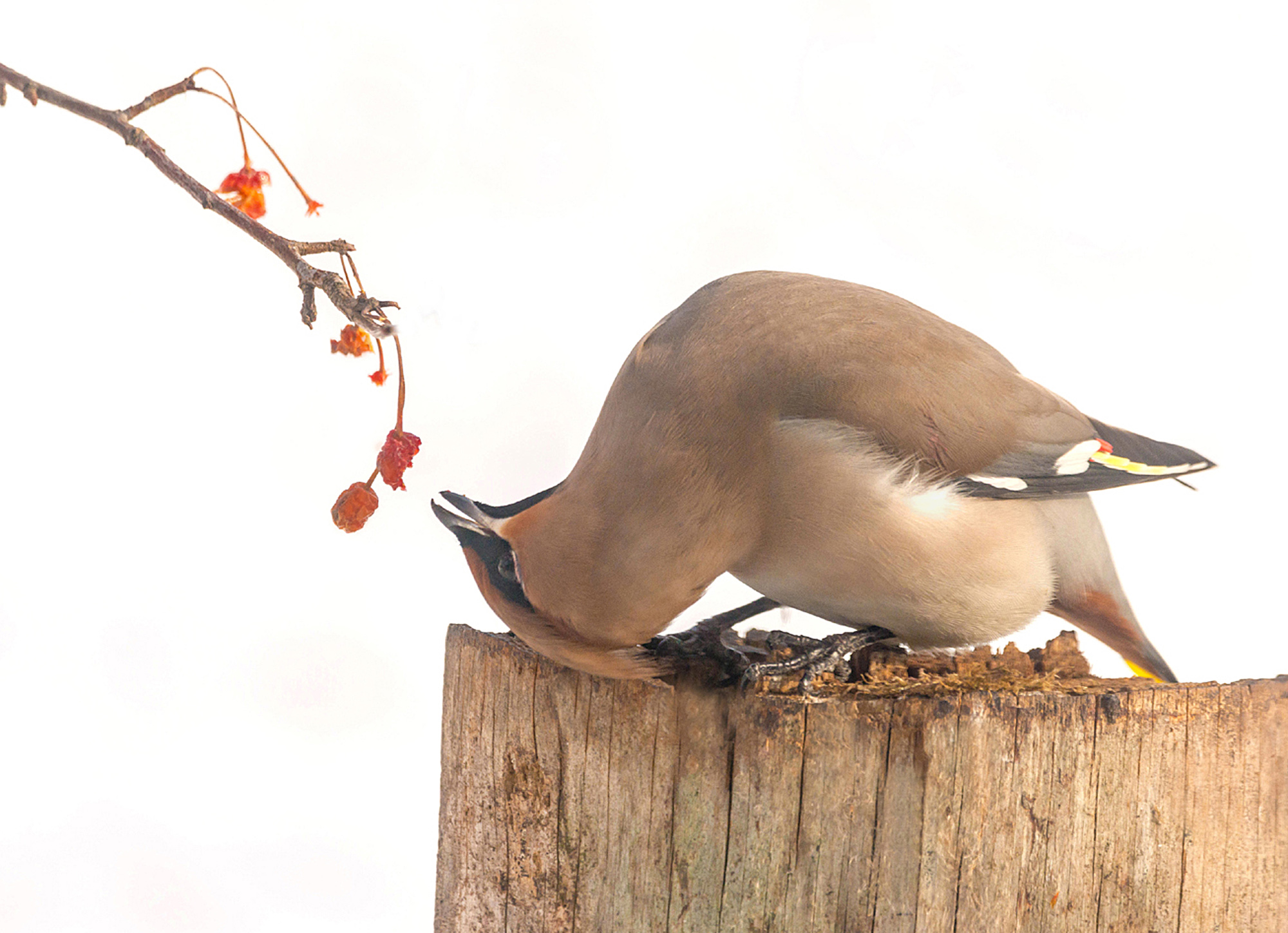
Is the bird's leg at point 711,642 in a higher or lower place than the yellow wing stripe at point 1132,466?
lower

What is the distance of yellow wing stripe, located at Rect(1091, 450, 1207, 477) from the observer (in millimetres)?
2947

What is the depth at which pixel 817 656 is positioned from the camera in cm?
262

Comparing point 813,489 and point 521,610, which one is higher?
point 813,489

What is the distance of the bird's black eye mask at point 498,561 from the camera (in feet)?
8.01

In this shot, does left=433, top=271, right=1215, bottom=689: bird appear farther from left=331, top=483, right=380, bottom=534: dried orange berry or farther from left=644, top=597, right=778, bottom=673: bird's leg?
left=331, top=483, right=380, bottom=534: dried orange berry

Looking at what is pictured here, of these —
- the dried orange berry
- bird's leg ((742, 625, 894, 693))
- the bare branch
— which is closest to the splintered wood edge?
bird's leg ((742, 625, 894, 693))

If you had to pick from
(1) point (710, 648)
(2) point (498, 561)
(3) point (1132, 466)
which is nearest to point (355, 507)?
(2) point (498, 561)

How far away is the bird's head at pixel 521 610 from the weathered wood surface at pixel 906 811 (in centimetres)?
8

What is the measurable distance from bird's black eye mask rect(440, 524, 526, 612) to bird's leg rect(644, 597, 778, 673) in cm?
38

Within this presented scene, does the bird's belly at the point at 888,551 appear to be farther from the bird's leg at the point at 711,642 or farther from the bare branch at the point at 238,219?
the bare branch at the point at 238,219

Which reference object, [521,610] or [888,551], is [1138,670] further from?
[521,610]

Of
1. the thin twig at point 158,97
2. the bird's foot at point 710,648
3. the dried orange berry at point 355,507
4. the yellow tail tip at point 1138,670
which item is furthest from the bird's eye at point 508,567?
the yellow tail tip at point 1138,670

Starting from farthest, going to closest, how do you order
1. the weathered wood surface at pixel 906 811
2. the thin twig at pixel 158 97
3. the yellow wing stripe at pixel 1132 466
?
the yellow wing stripe at pixel 1132 466 < the weathered wood surface at pixel 906 811 < the thin twig at pixel 158 97

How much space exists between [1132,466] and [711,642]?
1.12m
